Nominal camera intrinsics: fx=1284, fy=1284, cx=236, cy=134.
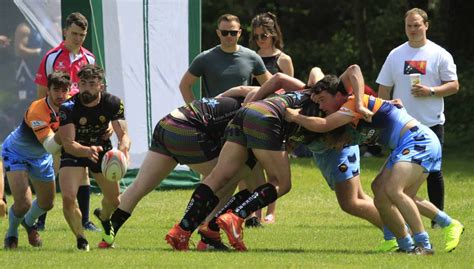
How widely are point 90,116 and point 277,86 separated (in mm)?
1565

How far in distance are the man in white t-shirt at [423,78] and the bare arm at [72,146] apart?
11.4ft

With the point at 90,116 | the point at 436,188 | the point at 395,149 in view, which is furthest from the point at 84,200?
the point at 395,149

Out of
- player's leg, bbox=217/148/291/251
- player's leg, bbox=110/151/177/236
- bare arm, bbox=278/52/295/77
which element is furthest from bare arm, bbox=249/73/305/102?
bare arm, bbox=278/52/295/77

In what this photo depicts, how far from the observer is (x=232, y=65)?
42.0 ft

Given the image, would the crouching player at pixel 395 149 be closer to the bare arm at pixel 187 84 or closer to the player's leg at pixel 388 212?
the player's leg at pixel 388 212

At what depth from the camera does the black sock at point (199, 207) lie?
33.8 ft

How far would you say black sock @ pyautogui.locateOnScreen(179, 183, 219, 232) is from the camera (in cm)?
1030

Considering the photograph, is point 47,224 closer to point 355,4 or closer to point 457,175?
point 457,175

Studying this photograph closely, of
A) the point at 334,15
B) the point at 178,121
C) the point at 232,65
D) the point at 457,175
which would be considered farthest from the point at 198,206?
the point at 334,15

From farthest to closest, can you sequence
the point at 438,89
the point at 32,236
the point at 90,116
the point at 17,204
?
the point at 438,89
the point at 32,236
the point at 17,204
the point at 90,116

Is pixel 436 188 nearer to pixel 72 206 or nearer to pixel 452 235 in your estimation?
pixel 452 235

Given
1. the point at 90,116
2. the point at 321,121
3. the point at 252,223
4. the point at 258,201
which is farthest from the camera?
the point at 252,223

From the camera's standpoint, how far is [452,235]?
10258 millimetres

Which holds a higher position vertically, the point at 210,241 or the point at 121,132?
the point at 121,132
